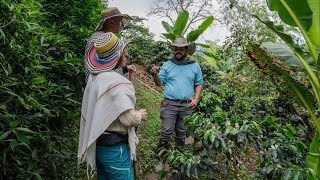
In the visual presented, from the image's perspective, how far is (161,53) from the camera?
1170 centimetres

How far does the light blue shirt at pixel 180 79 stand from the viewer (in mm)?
4297

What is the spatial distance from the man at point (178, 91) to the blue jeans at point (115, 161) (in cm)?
176

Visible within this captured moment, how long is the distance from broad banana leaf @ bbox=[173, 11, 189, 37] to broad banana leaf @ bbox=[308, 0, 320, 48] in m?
5.48

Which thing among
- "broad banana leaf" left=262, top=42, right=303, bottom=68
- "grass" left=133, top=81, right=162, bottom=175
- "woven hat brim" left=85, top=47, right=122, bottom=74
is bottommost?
"grass" left=133, top=81, right=162, bottom=175

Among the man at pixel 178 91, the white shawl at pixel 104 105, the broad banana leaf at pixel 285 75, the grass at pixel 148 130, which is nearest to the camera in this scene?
the white shawl at pixel 104 105

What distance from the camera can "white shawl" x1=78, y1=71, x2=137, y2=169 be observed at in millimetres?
2334

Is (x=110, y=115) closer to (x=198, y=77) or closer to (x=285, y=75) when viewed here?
(x=285, y=75)

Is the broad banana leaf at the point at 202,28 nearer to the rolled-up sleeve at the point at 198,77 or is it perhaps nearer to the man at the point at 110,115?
the rolled-up sleeve at the point at 198,77

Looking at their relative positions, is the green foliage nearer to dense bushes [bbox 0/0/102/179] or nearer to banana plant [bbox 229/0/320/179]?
dense bushes [bbox 0/0/102/179]

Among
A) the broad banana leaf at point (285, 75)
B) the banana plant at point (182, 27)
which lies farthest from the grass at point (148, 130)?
the broad banana leaf at point (285, 75)

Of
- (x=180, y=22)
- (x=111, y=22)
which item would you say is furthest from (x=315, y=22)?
(x=180, y=22)

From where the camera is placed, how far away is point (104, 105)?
92.9 inches

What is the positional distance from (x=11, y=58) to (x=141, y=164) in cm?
276

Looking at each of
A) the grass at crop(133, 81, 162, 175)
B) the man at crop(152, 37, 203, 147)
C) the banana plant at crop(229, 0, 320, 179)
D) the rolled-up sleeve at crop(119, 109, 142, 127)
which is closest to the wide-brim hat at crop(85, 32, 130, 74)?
the rolled-up sleeve at crop(119, 109, 142, 127)
